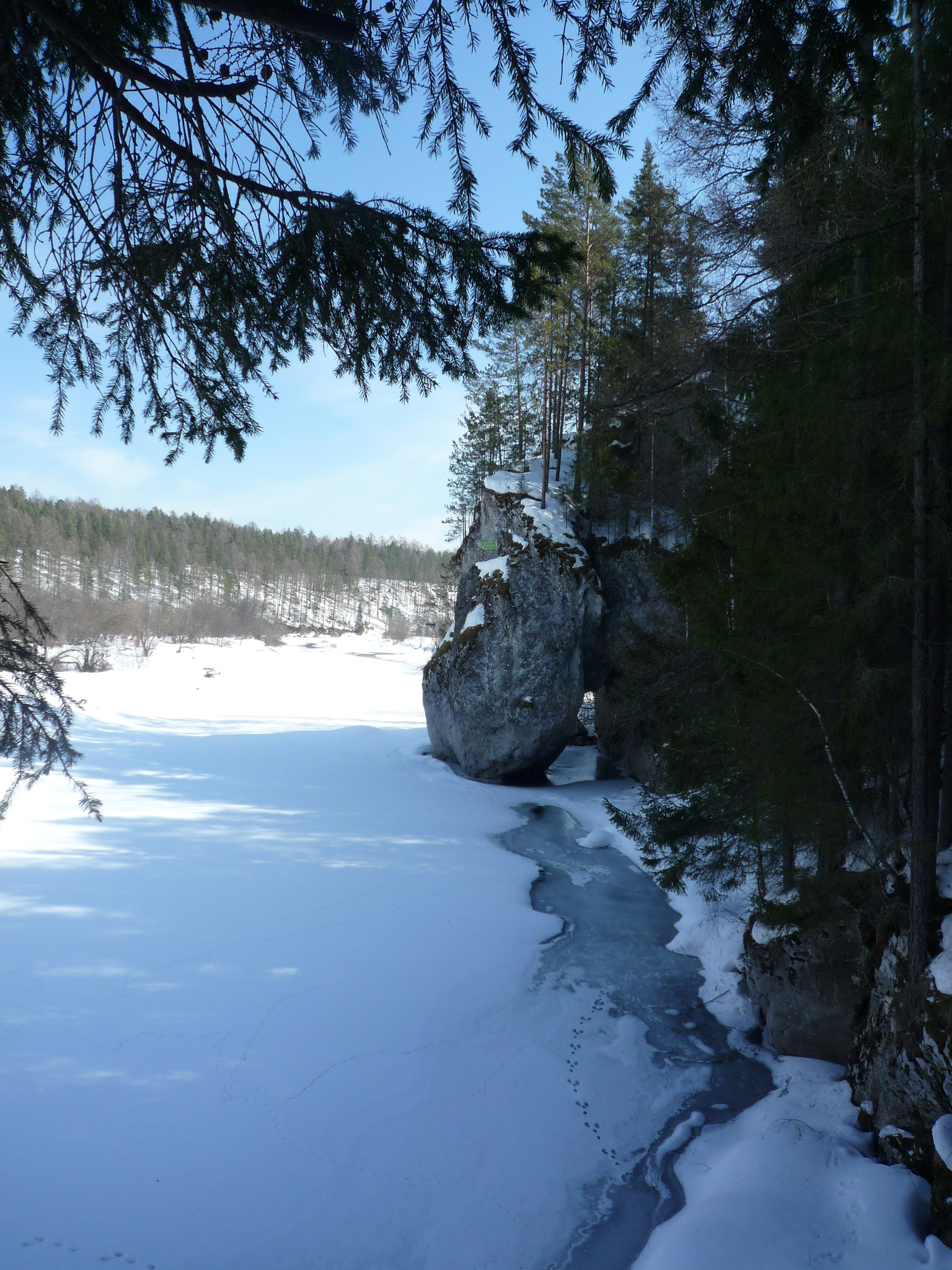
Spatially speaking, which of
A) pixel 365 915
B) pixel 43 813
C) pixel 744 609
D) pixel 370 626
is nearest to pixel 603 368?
pixel 744 609

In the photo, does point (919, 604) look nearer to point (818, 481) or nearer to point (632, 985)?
point (818, 481)

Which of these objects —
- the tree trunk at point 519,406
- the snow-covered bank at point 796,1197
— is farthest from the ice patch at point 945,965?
the tree trunk at point 519,406

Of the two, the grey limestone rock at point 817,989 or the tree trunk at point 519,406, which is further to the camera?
the tree trunk at point 519,406

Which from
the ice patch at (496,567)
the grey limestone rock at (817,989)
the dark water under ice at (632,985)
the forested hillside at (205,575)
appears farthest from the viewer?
the forested hillside at (205,575)

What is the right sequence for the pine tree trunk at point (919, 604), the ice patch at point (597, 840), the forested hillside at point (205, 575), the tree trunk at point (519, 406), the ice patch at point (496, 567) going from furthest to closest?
1. the forested hillside at point (205, 575)
2. the tree trunk at point (519, 406)
3. the ice patch at point (496, 567)
4. the ice patch at point (597, 840)
5. the pine tree trunk at point (919, 604)

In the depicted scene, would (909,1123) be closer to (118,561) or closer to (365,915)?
(365,915)

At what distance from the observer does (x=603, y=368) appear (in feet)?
46.8

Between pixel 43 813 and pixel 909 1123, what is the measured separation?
10.8 m

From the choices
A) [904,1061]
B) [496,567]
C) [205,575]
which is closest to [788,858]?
[904,1061]

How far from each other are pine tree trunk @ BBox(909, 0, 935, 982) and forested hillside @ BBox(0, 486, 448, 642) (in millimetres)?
5697

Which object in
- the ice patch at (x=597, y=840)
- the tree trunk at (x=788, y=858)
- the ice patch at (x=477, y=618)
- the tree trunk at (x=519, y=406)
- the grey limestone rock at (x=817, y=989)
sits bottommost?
the ice patch at (x=597, y=840)

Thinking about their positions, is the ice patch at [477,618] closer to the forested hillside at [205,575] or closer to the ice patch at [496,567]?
the ice patch at [496,567]

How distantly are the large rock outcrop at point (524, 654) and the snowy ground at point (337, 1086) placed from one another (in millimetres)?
4492

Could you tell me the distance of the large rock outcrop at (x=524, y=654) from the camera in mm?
13602
